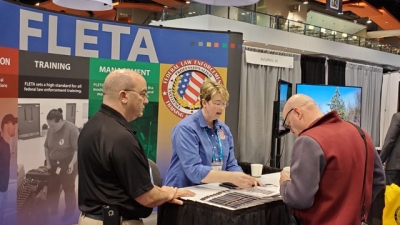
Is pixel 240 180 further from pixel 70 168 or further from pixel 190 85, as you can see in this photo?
pixel 190 85

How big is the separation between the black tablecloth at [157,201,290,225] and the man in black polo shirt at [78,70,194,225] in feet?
0.66

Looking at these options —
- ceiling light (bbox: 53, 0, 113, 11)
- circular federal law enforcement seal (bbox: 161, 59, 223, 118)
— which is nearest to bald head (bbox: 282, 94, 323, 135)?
ceiling light (bbox: 53, 0, 113, 11)

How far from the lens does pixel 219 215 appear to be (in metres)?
1.96

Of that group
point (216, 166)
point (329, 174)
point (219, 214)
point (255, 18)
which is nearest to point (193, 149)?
point (216, 166)

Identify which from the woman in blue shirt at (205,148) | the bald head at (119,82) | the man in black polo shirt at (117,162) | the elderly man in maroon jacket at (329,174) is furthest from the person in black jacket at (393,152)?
the bald head at (119,82)

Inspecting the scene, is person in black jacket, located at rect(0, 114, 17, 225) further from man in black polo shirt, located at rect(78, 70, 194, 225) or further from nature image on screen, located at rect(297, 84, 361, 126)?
nature image on screen, located at rect(297, 84, 361, 126)

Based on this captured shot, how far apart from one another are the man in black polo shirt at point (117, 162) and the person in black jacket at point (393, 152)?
3.18 metres

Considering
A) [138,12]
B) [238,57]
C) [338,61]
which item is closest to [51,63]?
[238,57]

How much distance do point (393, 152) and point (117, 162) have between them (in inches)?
138

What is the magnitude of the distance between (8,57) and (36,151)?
84cm

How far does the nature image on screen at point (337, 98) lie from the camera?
6.42m

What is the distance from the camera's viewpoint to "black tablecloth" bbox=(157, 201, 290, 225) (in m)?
1.95

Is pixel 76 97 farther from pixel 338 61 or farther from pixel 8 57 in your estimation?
pixel 338 61

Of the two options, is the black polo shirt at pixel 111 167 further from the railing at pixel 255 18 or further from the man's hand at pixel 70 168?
the railing at pixel 255 18
